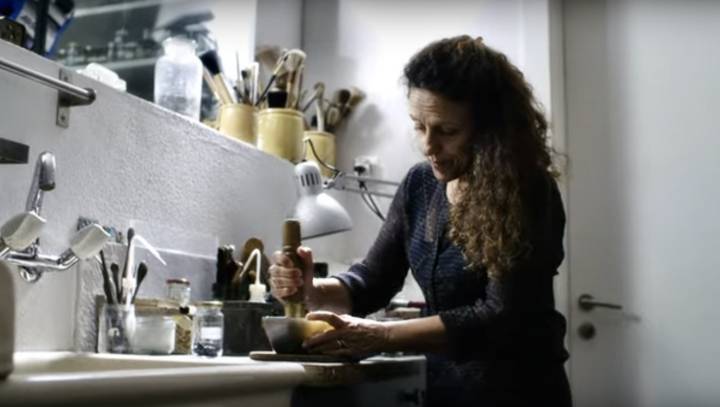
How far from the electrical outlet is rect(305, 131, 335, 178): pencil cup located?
86mm

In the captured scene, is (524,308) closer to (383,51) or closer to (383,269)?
(383,269)

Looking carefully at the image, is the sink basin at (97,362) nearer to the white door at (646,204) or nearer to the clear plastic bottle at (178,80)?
the clear plastic bottle at (178,80)

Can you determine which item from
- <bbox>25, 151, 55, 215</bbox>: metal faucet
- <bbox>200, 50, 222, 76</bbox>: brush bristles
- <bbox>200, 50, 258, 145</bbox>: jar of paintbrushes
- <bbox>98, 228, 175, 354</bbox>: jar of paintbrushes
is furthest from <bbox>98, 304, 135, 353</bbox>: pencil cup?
<bbox>200, 50, 222, 76</bbox>: brush bristles

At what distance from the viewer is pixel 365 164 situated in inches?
90.6

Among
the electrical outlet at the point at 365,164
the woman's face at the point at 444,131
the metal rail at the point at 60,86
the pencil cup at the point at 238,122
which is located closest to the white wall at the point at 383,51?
the electrical outlet at the point at 365,164

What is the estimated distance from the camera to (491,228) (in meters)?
1.16

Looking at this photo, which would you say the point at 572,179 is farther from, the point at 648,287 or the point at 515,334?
the point at 515,334

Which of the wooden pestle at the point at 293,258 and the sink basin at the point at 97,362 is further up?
the wooden pestle at the point at 293,258

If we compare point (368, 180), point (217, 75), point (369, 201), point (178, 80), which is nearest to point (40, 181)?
point (178, 80)

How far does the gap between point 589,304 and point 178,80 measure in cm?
125

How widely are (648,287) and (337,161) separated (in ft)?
3.30

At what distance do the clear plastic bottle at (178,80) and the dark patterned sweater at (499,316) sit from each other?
629 mm

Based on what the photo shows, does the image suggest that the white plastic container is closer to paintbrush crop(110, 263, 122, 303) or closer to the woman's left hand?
paintbrush crop(110, 263, 122, 303)

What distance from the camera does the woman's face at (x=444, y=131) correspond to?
125 centimetres
